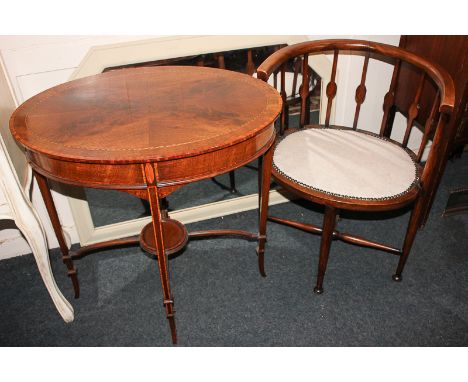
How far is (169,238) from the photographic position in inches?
78.2

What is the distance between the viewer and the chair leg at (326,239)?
1.77 m

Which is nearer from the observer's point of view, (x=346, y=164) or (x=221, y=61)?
(x=346, y=164)

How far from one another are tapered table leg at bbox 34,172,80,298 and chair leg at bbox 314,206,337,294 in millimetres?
1178

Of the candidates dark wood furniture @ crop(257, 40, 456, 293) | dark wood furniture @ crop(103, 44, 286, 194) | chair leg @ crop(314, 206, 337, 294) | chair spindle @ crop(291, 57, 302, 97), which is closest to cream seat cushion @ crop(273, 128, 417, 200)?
dark wood furniture @ crop(257, 40, 456, 293)

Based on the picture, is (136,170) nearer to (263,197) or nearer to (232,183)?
(263,197)

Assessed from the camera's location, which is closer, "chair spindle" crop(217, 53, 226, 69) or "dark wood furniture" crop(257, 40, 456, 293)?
"dark wood furniture" crop(257, 40, 456, 293)

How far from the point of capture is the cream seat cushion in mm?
1726

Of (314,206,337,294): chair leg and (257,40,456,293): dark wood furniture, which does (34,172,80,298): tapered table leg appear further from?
(314,206,337,294): chair leg

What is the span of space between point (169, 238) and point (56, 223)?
512 millimetres

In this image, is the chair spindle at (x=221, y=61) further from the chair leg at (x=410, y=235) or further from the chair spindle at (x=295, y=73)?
the chair leg at (x=410, y=235)

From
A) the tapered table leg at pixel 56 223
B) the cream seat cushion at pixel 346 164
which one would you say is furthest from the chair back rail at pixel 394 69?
the tapered table leg at pixel 56 223

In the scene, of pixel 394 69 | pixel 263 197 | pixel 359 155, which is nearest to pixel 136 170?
pixel 263 197

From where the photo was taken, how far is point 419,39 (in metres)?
2.20

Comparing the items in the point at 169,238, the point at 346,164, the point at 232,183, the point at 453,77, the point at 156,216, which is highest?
the point at 453,77
